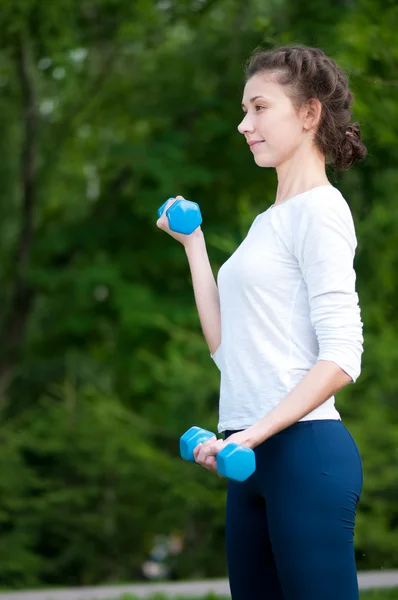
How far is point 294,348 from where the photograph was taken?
1.95 m

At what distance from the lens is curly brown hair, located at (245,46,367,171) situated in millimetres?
2057

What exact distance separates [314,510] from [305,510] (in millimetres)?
17

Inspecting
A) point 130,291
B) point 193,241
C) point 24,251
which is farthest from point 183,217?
point 24,251

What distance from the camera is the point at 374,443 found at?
28.3 ft

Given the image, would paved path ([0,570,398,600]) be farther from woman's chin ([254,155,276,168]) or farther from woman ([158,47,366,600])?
woman's chin ([254,155,276,168])

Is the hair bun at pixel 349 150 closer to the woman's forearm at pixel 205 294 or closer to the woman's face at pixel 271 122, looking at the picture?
the woman's face at pixel 271 122

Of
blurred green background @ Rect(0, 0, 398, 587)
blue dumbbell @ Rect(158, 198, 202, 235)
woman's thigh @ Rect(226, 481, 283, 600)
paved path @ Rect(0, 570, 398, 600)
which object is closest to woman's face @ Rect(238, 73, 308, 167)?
blue dumbbell @ Rect(158, 198, 202, 235)

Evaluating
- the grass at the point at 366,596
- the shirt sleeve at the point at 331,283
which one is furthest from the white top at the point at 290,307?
the grass at the point at 366,596

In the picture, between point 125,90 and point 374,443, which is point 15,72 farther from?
point 374,443

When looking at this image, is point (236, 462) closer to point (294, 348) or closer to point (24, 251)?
point (294, 348)

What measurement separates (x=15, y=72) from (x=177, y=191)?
3.11 metres

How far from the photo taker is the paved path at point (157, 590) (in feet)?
19.5

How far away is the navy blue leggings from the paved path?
4163 mm

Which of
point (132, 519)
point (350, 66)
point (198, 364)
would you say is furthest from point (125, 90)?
point (350, 66)
